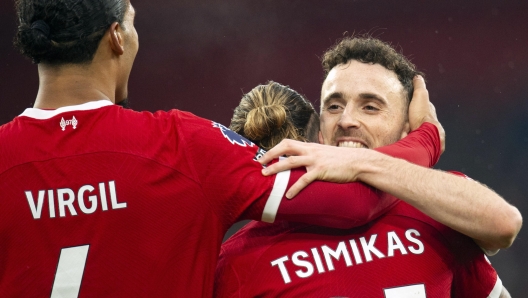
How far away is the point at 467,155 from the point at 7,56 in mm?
4223

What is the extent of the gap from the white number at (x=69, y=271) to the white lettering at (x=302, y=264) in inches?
25.2

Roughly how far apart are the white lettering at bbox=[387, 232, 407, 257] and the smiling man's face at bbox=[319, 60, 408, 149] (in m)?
0.61

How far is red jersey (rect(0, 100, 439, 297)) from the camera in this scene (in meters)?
1.63

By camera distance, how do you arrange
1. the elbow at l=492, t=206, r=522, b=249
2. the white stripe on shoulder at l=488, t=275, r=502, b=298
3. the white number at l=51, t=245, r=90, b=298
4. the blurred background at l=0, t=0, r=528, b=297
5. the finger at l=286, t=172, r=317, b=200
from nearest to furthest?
the white number at l=51, t=245, r=90, b=298, the finger at l=286, t=172, r=317, b=200, the elbow at l=492, t=206, r=522, b=249, the white stripe on shoulder at l=488, t=275, r=502, b=298, the blurred background at l=0, t=0, r=528, b=297

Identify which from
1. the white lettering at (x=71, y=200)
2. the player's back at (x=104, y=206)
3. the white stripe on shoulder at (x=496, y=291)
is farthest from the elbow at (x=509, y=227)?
the white lettering at (x=71, y=200)

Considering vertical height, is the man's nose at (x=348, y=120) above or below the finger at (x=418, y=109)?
below

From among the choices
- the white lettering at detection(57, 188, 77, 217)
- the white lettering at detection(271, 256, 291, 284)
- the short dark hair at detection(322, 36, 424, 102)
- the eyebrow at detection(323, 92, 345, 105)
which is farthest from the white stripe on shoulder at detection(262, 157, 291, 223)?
the short dark hair at detection(322, 36, 424, 102)

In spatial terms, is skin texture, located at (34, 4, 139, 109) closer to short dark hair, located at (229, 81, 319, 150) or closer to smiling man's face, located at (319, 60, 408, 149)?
short dark hair, located at (229, 81, 319, 150)

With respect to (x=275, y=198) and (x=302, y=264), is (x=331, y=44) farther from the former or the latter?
(x=275, y=198)

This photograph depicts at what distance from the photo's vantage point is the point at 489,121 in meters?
6.05

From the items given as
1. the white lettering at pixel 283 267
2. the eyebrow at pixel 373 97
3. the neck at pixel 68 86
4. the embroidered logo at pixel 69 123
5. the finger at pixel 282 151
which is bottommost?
the white lettering at pixel 283 267

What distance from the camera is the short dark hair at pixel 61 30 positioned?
5.69 feet

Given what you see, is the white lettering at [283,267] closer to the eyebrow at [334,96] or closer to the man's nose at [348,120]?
the man's nose at [348,120]

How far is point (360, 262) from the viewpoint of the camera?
1.97 metres
